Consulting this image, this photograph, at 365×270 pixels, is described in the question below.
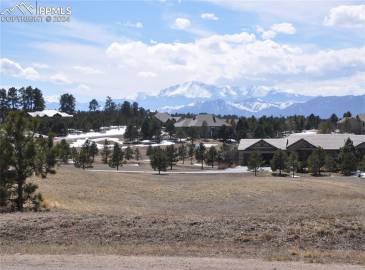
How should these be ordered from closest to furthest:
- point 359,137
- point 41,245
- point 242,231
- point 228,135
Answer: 1. point 41,245
2. point 242,231
3. point 359,137
4. point 228,135

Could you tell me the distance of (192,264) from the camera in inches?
514

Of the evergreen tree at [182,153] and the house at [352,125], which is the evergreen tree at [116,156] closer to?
the evergreen tree at [182,153]

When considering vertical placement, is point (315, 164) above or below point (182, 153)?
below

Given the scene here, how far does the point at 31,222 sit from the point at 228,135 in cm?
16178

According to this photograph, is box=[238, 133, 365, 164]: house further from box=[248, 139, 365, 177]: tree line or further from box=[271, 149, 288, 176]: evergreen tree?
box=[271, 149, 288, 176]: evergreen tree

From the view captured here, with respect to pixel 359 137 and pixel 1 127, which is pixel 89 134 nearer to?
pixel 359 137

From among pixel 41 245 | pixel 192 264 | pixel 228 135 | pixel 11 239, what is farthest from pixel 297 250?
pixel 228 135

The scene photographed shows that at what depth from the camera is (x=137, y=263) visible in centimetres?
1316

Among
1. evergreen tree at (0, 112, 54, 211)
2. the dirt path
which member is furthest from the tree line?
the dirt path

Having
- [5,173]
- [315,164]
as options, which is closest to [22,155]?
[5,173]

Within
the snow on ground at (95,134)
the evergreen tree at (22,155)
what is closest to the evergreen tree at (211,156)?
the snow on ground at (95,134)

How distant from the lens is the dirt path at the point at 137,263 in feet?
41.8

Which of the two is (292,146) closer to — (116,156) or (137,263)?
(116,156)

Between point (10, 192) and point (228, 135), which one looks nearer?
point (10, 192)
